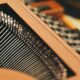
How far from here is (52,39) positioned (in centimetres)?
98

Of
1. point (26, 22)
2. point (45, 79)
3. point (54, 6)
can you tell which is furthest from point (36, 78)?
point (54, 6)

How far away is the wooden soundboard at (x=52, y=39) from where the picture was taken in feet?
2.87

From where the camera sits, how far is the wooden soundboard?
874 mm

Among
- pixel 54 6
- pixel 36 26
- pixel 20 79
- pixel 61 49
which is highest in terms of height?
pixel 54 6

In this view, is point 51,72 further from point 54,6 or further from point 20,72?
point 54,6

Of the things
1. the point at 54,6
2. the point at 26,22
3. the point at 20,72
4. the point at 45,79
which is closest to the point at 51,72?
the point at 45,79

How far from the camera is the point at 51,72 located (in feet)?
2.96

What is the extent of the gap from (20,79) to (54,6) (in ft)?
7.47

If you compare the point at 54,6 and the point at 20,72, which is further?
the point at 54,6

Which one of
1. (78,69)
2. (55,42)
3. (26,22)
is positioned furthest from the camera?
(26,22)

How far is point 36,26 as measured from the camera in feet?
3.45

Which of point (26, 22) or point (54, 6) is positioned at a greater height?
point (54, 6)

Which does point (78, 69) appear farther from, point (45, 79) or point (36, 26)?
point (36, 26)

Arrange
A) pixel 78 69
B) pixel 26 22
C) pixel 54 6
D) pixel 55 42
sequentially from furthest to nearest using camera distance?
pixel 54 6, pixel 26 22, pixel 55 42, pixel 78 69
